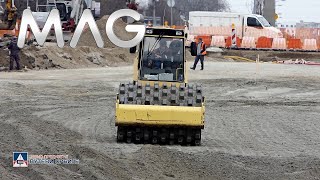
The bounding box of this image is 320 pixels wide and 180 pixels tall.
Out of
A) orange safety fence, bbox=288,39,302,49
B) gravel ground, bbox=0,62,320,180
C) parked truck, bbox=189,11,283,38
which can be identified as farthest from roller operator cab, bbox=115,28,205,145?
parked truck, bbox=189,11,283,38

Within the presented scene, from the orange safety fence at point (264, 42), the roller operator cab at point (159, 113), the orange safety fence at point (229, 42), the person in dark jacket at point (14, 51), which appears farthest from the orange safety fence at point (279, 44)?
the roller operator cab at point (159, 113)

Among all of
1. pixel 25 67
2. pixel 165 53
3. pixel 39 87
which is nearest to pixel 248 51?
pixel 25 67

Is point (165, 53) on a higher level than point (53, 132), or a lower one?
higher

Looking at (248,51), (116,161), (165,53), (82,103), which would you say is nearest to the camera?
(116,161)

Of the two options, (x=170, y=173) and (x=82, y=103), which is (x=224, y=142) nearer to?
(x=170, y=173)

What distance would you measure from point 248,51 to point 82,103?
3000 cm

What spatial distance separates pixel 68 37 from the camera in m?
43.7

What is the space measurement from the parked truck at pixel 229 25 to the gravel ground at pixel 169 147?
22.5 m

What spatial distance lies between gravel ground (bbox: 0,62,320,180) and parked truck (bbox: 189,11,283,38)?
22.5m

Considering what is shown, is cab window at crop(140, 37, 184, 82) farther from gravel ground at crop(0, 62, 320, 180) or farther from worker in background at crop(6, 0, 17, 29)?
worker in background at crop(6, 0, 17, 29)

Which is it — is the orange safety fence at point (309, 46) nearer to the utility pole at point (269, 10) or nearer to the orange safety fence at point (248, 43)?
the orange safety fence at point (248, 43)

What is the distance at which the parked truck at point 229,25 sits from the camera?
54.7m

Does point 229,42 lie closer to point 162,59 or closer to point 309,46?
point 309,46

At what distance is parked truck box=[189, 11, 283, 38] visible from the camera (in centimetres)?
5472
